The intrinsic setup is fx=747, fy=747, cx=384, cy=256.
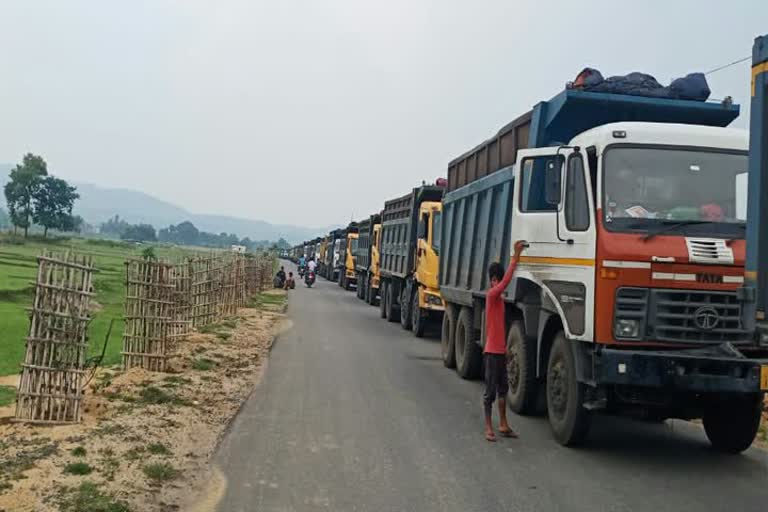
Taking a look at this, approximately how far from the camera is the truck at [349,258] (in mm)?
37219

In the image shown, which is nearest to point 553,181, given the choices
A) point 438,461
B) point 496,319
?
point 496,319

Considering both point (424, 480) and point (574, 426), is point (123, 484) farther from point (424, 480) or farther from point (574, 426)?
point (574, 426)

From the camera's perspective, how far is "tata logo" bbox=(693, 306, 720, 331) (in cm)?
647

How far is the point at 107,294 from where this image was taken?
2755cm

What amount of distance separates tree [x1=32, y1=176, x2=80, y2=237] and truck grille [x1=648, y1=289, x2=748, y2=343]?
77250 mm

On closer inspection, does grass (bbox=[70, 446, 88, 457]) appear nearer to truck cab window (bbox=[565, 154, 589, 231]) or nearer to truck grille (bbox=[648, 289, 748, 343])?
truck cab window (bbox=[565, 154, 589, 231])

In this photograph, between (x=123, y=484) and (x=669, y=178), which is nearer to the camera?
(x=123, y=484)

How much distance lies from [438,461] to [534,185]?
3.29 metres

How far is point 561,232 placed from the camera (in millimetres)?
7312

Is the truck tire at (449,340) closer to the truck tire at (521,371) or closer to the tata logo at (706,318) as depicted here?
the truck tire at (521,371)

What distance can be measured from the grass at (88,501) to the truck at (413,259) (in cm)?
1081

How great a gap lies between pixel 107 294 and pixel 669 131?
2434cm

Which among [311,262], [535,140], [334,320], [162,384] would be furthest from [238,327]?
[311,262]

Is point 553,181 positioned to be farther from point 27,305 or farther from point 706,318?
point 27,305
